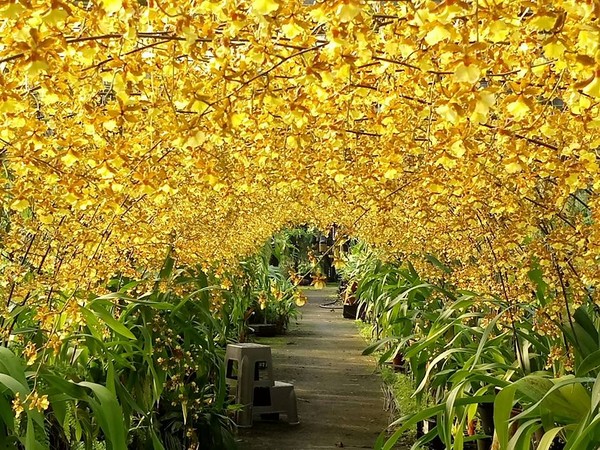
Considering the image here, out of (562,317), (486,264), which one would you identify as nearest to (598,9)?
(562,317)

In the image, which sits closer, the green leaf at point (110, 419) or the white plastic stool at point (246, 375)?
the green leaf at point (110, 419)

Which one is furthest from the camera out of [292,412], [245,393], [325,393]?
[325,393]

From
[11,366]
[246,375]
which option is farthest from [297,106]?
[246,375]

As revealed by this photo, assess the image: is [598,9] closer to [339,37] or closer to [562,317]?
[339,37]

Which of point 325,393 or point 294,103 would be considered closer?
point 294,103

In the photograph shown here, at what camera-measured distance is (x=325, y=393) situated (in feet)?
23.2

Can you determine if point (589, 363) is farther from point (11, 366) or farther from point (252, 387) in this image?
point (252, 387)

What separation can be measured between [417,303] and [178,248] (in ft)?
8.97

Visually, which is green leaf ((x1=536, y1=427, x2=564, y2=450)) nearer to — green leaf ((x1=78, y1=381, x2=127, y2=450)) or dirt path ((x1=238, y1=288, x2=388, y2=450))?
green leaf ((x1=78, y1=381, x2=127, y2=450))

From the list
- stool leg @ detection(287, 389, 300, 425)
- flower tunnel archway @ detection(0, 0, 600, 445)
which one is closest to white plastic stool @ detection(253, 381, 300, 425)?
stool leg @ detection(287, 389, 300, 425)

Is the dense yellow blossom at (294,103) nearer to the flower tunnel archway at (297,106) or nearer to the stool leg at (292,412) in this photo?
the flower tunnel archway at (297,106)

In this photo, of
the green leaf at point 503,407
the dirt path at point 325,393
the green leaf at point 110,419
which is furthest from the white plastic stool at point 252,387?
the green leaf at point 503,407

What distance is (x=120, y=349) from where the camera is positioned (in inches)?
145

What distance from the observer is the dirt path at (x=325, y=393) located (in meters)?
5.57
